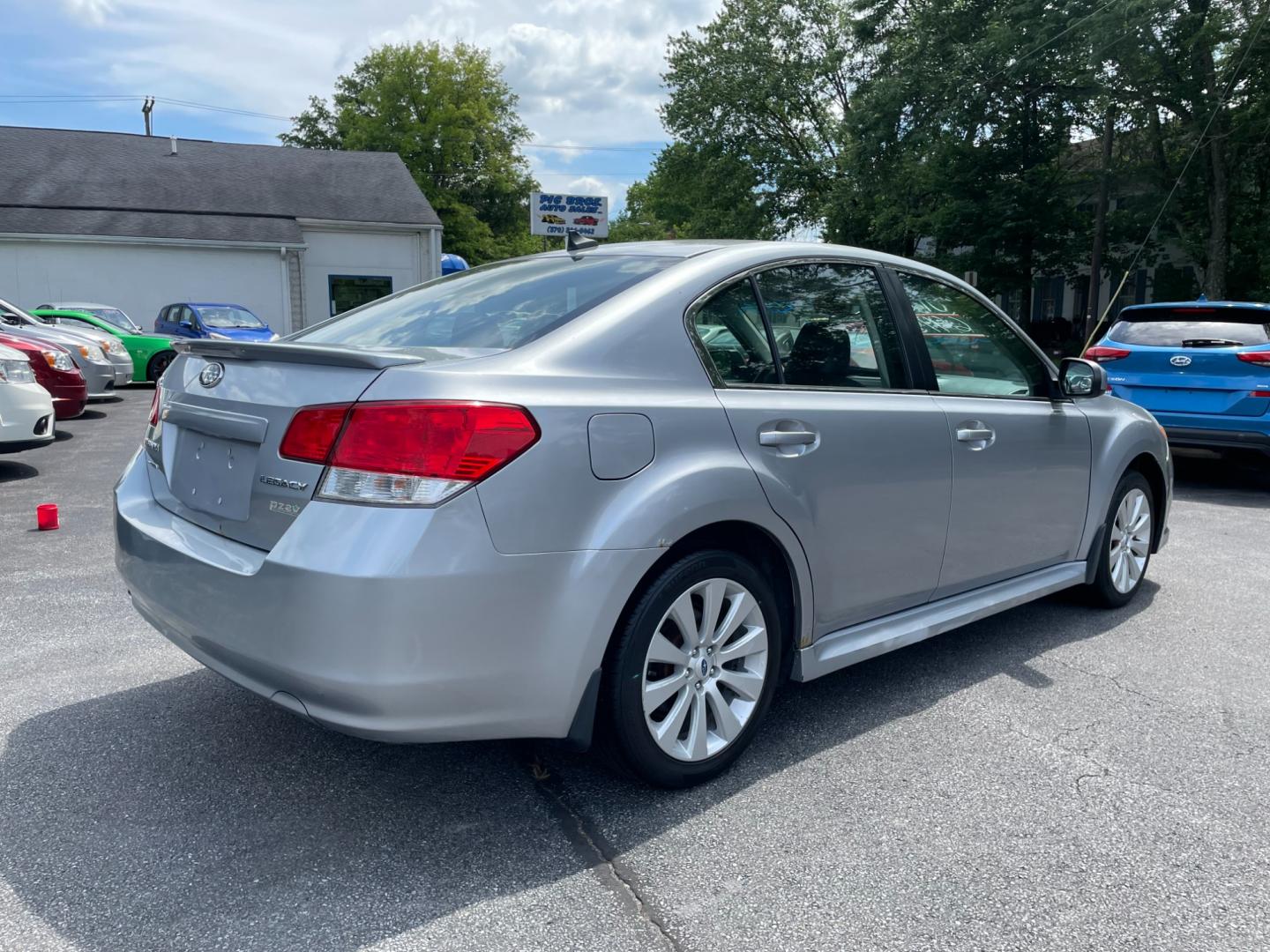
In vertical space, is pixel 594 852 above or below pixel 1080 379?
below

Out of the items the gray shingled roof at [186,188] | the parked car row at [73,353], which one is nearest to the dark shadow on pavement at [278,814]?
the parked car row at [73,353]

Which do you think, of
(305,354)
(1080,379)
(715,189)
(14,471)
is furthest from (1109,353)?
(715,189)

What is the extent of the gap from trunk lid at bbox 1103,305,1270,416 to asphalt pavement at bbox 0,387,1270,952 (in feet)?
15.0

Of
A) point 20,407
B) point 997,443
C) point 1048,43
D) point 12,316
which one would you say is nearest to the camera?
point 997,443

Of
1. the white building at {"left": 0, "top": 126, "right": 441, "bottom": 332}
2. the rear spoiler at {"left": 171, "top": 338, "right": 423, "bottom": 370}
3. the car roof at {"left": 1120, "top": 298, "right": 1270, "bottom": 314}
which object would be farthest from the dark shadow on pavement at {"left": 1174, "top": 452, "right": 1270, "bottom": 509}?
the white building at {"left": 0, "top": 126, "right": 441, "bottom": 332}

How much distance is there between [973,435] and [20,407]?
751 cm

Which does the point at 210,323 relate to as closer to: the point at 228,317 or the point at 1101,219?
the point at 228,317

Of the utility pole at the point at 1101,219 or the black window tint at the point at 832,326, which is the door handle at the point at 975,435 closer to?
the black window tint at the point at 832,326

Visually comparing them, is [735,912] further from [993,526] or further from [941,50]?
[941,50]

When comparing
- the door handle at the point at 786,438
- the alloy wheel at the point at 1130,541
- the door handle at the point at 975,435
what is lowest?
the alloy wheel at the point at 1130,541

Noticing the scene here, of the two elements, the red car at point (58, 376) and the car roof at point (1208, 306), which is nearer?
the car roof at point (1208, 306)

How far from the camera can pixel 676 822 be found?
109 inches

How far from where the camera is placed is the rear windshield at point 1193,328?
813cm

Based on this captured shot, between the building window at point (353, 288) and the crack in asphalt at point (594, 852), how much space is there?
27492 mm
